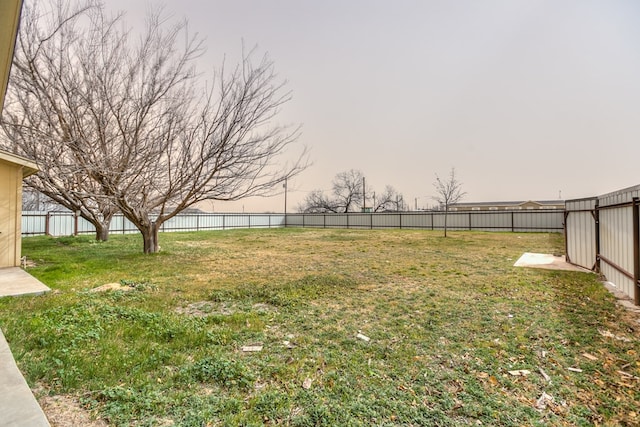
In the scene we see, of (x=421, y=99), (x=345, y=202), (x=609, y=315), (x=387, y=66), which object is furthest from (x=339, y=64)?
(x=345, y=202)

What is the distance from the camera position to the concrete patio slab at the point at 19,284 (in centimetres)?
427

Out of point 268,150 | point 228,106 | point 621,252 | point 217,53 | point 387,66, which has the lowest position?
point 621,252

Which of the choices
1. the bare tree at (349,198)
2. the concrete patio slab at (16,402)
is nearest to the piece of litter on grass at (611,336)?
the concrete patio slab at (16,402)

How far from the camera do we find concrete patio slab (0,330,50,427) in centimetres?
152

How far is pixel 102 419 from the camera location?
1659 mm

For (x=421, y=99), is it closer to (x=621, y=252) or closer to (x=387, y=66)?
(x=387, y=66)

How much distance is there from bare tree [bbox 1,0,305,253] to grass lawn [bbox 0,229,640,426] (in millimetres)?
3613

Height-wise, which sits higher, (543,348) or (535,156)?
(535,156)

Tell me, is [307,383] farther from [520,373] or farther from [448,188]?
[448,188]

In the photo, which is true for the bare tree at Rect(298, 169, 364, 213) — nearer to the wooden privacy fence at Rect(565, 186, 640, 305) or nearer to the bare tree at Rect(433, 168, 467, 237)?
the bare tree at Rect(433, 168, 467, 237)

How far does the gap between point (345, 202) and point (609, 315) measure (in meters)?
32.2

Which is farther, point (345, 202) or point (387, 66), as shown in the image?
point (345, 202)

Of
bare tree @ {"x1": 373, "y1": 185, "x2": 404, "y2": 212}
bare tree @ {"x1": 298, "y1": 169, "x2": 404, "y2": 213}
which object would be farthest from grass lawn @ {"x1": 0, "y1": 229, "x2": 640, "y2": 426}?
bare tree @ {"x1": 373, "y1": 185, "x2": 404, "y2": 212}

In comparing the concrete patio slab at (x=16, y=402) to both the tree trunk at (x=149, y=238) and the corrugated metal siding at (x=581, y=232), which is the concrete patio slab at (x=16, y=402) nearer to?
the tree trunk at (x=149, y=238)
